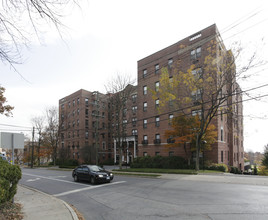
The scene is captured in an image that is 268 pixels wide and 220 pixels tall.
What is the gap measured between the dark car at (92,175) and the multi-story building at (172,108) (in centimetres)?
1061

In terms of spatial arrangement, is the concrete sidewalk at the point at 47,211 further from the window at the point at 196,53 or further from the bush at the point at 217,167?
the window at the point at 196,53

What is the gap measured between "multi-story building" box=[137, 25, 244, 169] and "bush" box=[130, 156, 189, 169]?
2.14 metres

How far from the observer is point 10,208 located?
279 inches

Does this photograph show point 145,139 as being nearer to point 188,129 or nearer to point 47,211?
point 188,129

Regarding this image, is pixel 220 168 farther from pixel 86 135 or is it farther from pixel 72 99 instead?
pixel 72 99

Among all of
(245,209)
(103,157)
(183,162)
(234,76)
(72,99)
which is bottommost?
(103,157)

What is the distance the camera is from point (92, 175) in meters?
14.6

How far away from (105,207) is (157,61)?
29786 millimetres

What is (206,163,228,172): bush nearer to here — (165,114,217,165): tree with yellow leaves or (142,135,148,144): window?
(165,114,217,165): tree with yellow leaves

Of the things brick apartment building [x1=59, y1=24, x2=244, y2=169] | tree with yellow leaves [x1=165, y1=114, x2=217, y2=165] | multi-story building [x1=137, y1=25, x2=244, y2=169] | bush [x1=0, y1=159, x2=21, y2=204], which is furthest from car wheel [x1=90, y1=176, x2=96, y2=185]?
tree with yellow leaves [x1=165, y1=114, x2=217, y2=165]

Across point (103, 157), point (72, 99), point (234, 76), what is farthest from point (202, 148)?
point (72, 99)

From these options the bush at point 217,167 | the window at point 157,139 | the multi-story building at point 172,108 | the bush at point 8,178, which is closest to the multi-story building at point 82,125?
the multi-story building at point 172,108

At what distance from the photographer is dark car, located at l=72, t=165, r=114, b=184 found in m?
14.3

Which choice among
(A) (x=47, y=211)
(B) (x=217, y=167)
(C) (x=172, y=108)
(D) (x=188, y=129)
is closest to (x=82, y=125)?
(C) (x=172, y=108)
